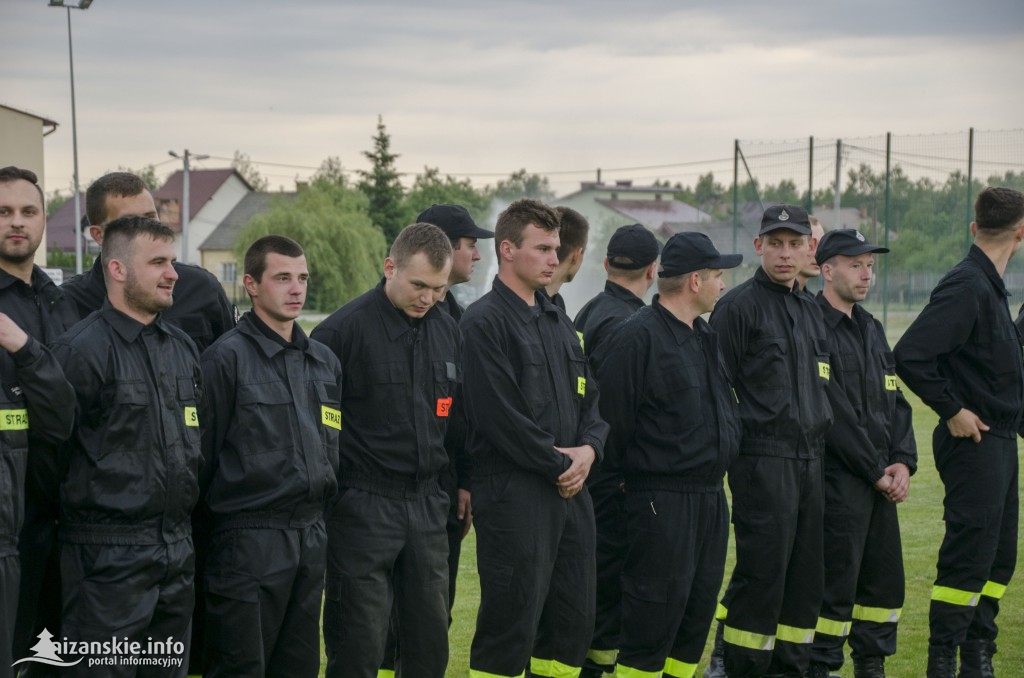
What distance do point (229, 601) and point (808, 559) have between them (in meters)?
3.16

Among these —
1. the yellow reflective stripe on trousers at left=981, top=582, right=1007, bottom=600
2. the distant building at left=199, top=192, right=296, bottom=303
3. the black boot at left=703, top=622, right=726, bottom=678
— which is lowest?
the black boot at left=703, top=622, right=726, bottom=678

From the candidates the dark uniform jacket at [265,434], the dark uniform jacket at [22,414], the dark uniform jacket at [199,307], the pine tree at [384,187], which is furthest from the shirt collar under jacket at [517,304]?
the pine tree at [384,187]

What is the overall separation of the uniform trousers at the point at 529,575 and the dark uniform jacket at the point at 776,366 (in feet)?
4.00

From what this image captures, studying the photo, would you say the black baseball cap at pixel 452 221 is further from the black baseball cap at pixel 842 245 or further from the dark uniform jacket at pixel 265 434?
the black baseball cap at pixel 842 245

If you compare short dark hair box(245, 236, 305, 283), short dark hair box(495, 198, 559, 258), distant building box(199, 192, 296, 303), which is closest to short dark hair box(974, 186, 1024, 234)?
short dark hair box(495, 198, 559, 258)

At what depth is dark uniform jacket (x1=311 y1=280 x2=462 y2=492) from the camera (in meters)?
5.11

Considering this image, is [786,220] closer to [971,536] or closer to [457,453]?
[971,536]

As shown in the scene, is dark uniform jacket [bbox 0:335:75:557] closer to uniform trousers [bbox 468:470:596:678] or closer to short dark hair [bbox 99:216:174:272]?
short dark hair [bbox 99:216:174:272]

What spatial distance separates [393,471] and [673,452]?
1.49m

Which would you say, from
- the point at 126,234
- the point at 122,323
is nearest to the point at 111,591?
the point at 122,323

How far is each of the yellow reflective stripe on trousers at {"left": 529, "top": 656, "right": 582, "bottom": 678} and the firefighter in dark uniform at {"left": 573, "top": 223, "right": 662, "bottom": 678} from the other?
92 cm

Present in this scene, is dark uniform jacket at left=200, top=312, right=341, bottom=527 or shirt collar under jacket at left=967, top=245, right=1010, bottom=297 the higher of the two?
shirt collar under jacket at left=967, top=245, right=1010, bottom=297

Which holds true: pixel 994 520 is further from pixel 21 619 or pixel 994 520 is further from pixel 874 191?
pixel 874 191

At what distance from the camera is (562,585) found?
17.6 feet
